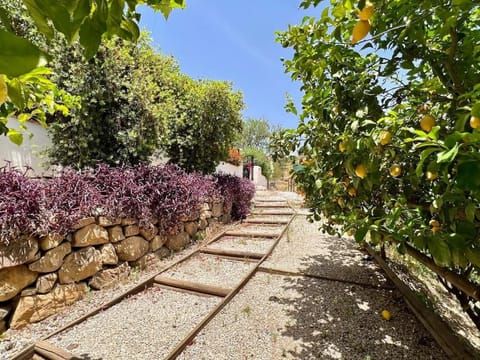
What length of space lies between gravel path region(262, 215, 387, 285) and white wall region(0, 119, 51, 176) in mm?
3455

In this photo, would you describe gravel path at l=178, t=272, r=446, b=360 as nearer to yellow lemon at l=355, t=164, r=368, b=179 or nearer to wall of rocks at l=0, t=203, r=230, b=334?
wall of rocks at l=0, t=203, r=230, b=334

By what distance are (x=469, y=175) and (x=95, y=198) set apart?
283 cm

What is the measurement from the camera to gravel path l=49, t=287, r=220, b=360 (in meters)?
1.74

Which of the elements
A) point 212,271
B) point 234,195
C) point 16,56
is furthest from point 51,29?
point 234,195

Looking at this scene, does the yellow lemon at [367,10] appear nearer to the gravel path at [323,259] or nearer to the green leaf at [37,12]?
the green leaf at [37,12]

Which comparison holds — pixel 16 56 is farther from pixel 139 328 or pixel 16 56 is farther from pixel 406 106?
pixel 139 328

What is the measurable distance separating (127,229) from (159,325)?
4.15 ft

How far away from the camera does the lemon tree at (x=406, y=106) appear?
79 centimetres

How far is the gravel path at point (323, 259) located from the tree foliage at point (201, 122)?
2.42 metres

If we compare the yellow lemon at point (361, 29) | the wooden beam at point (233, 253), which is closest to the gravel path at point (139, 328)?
the wooden beam at point (233, 253)

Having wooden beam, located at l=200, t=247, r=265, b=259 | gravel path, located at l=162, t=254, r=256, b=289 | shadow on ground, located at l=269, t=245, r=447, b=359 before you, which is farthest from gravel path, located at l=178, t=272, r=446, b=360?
wooden beam, located at l=200, t=247, r=265, b=259

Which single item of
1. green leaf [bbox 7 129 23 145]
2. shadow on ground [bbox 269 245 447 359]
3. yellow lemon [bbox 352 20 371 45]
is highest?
yellow lemon [bbox 352 20 371 45]

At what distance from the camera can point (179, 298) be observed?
251cm

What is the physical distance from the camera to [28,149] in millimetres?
3229
